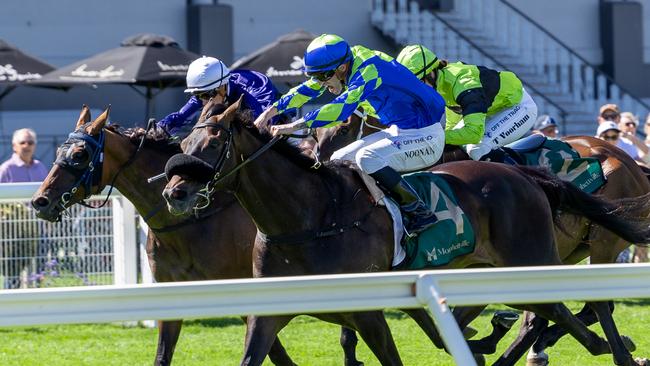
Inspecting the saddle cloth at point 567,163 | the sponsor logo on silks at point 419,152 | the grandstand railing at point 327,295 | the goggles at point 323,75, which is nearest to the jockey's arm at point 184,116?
the goggles at point 323,75

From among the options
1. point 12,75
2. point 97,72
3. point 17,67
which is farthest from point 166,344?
point 17,67

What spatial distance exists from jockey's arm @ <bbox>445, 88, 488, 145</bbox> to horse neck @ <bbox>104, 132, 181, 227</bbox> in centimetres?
156

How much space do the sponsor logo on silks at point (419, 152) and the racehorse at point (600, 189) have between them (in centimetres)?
130

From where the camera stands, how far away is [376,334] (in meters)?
5.82

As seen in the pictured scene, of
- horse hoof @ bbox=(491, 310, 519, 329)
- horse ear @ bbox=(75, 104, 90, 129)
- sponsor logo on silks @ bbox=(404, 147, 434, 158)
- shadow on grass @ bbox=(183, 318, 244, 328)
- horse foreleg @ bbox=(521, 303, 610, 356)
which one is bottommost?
shadow on grass @ bbox=(183, 318, 244, 328)

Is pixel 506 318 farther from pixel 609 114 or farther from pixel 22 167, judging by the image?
pixel 609 114

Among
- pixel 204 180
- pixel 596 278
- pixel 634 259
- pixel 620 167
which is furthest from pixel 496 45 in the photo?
pixel 596 278

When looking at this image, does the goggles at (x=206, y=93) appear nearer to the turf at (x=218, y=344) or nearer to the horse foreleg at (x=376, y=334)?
the turf at (x=218, y=344)

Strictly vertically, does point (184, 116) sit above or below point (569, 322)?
above

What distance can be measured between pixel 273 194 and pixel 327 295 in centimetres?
200

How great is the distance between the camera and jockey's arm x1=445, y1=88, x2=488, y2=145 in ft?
23.1

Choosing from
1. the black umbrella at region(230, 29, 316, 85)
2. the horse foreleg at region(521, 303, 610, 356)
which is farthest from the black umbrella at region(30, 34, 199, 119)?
the horse foreleg at region(521, 303, 610, 356)

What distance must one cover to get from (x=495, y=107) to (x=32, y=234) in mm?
3301

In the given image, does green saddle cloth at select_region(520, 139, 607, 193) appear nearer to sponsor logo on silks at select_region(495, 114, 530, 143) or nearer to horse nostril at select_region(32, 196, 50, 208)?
sponsor logo on silks at select_region(495, 114, 530, 143)
